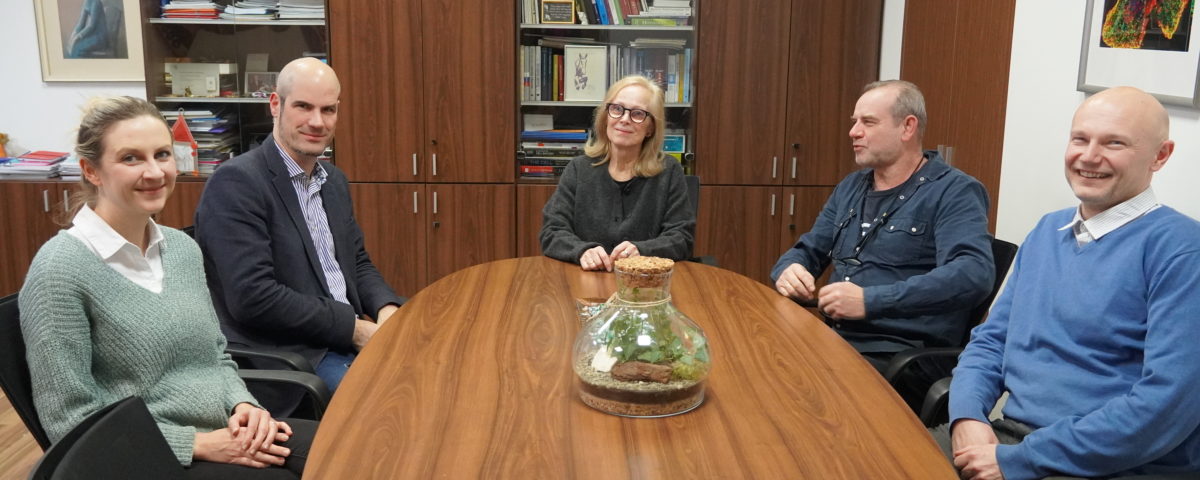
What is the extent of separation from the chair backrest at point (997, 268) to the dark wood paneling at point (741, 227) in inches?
79.5

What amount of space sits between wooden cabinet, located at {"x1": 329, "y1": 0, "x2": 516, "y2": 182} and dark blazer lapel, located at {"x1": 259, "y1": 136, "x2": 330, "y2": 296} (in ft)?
6.20

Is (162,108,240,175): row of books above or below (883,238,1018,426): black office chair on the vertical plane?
above

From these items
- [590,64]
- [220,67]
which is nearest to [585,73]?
[590,64]

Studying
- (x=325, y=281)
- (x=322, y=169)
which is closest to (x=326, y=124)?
(x=322, y=169)

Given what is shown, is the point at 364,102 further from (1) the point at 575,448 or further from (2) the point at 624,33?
(1) the point at 575,448

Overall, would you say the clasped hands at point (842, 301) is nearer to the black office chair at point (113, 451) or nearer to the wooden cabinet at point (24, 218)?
the black office chair at point (113, 451)

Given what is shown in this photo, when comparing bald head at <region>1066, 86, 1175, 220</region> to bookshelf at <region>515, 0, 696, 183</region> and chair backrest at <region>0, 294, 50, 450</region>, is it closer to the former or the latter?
chair backrest at <region>0, 294, 50, 450</region>

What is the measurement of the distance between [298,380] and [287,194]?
68 centimetres

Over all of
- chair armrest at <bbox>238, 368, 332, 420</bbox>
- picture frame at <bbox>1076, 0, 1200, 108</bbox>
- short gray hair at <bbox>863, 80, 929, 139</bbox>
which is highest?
picture frame at <bbox>1076, 0, 1200, 108</bbox>

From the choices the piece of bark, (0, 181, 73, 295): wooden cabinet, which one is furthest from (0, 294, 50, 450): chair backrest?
(0, 181, 73, 295): wooden cabinet

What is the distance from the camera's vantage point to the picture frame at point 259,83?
472 centimetres

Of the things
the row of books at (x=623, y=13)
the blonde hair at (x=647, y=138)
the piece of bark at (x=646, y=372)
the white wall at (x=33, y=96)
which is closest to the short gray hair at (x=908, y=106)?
the blonde hair at (x=647, y=138)

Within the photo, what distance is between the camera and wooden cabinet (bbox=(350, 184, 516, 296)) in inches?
182

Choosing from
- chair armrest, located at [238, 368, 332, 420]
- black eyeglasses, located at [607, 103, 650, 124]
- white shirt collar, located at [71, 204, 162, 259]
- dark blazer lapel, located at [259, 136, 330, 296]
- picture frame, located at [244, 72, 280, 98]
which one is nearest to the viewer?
white shirt collar, located at [71, 204, 162, 259]
